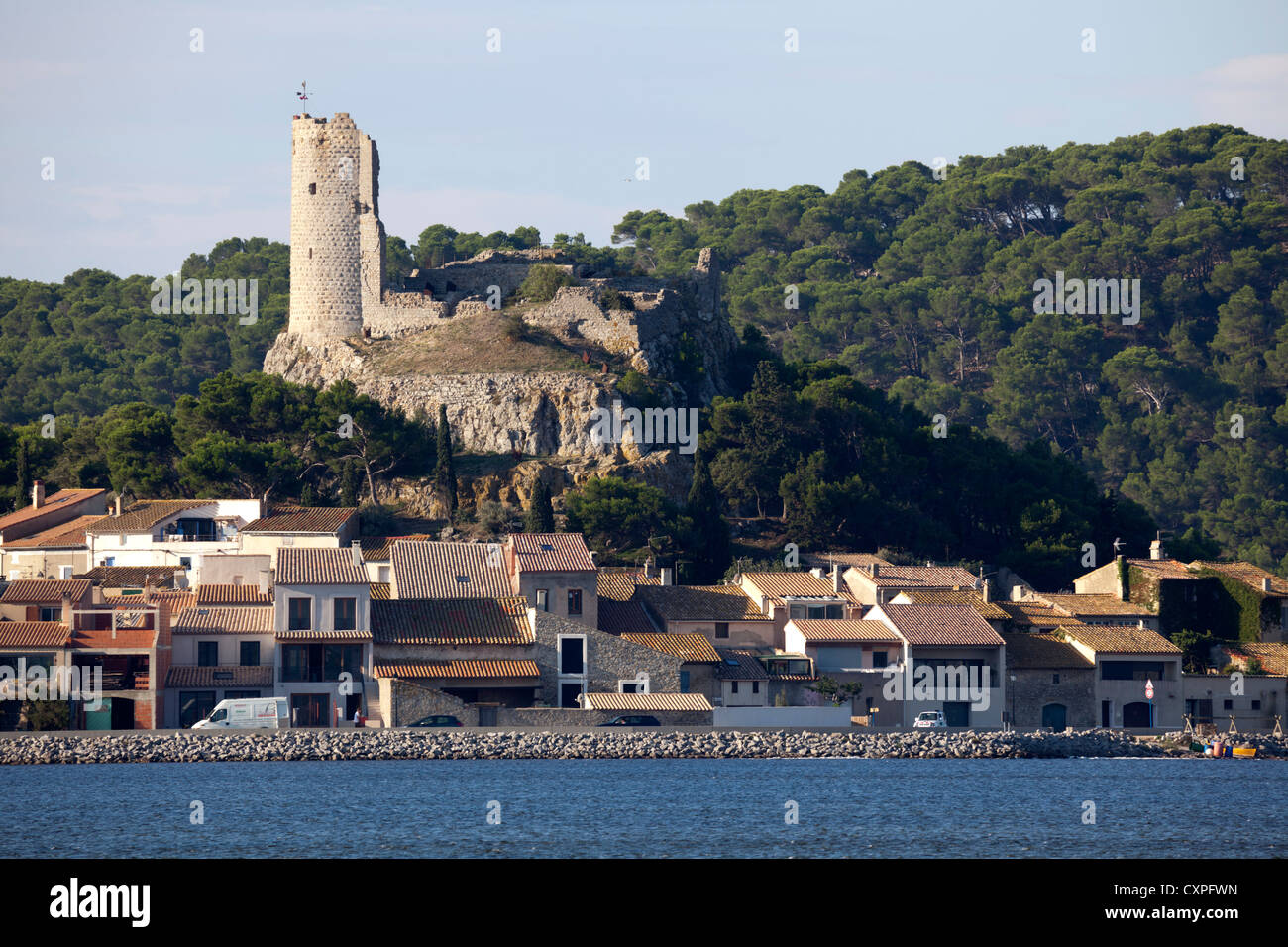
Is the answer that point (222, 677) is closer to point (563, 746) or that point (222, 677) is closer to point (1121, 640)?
point (563, 746)

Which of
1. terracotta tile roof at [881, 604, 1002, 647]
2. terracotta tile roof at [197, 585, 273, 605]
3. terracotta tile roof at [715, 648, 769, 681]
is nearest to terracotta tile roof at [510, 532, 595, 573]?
terracotta tile roof at [715, 648, 769, 681]

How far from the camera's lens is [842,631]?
5756 centimetres

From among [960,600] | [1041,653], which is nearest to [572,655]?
[960,600]

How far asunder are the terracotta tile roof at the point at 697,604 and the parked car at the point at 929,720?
6459 mm

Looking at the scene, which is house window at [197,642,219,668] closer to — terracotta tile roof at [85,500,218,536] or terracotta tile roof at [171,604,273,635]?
terracotta tile roof at [171,604,273,635]

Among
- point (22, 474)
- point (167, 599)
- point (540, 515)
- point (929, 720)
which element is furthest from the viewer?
point (22, 474)

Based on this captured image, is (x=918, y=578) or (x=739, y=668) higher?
(x=918, y=578)

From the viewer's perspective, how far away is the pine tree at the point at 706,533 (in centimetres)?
7025

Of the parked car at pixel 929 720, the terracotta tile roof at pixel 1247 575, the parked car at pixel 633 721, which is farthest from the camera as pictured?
the terracotta tile roof at pixel 1247 575

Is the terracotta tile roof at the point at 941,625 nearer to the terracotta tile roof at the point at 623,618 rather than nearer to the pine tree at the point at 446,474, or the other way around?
the terracotta tile roof at the point at 623,618

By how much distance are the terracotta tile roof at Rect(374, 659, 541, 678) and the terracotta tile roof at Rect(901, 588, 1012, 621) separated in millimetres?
13737

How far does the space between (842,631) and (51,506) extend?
31.0 m

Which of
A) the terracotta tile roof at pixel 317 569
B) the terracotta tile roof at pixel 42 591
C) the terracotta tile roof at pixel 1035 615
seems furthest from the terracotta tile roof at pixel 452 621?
the terracotta tile roof at pixel 1035 615

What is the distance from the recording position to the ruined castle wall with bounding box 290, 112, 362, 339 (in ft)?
274
